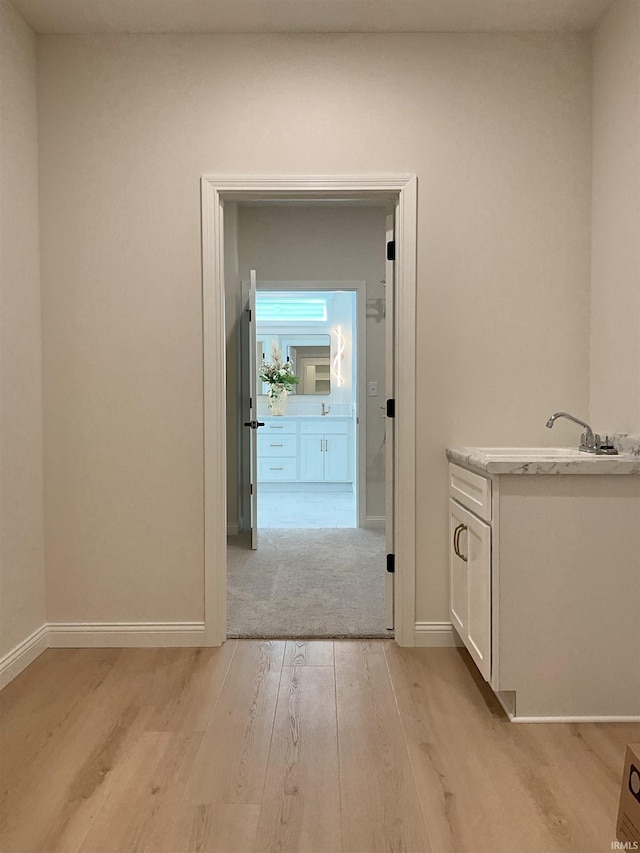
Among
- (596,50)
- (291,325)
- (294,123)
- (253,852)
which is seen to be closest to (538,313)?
(596,50)

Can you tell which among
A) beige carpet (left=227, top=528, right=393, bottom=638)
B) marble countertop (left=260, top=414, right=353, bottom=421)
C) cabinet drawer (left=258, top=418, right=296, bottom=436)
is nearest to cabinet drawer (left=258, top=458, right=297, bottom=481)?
cabinet drawer (left=258, top=418, right=296, bottom=436)

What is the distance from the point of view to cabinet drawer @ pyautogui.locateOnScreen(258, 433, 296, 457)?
7.91m

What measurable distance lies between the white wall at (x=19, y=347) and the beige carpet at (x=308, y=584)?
3.16ft

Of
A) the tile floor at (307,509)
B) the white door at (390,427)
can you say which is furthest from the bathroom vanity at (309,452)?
the white door at (390,427)

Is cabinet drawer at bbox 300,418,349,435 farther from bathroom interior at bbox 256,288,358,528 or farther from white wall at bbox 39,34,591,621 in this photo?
white wall at bbox 39,34,591,621

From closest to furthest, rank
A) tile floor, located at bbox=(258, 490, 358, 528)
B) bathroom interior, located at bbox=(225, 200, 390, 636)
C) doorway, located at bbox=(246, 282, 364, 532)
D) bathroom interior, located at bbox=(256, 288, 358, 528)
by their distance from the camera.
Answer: bathroom interior, located at bbox=(225, 200, 390, 636) < tile floor, located at bbox=(258, 490, 358, 528) < doorway, located at bbox=(246, 282, 364, 532) < bathroom interior, located at bbox=(256, 288, 358, 528)

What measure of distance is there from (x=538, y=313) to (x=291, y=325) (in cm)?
567

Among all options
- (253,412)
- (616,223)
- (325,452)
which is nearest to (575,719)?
(616,223)

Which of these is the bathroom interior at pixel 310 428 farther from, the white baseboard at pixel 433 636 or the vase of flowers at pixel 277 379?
the white baseboard at pixel 433 636

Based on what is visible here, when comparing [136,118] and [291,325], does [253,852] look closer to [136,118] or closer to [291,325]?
[136,118]

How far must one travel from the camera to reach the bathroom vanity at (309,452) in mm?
7902

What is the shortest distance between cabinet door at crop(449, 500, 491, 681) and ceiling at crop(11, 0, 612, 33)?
204 centimetres

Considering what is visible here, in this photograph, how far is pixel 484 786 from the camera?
1.87m

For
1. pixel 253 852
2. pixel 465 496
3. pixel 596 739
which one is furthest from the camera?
pixel 465 496
